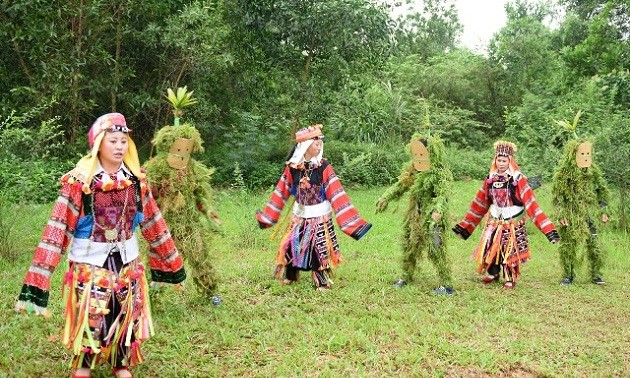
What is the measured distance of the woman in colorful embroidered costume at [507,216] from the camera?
6613 mm

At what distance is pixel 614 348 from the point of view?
5.12 meters

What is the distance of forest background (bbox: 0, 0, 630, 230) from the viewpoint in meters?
10.3

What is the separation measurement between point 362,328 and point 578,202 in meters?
3.14

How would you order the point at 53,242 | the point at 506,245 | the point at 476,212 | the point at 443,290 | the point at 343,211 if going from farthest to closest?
the point at 476,212, the point at 506,245, the point at 443,290, the point at 343,211, the point at 53,242

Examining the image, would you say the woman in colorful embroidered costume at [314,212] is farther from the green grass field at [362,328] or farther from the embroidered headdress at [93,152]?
the embroidered headdress at [93,152]

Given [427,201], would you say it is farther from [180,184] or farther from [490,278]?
[180,184]

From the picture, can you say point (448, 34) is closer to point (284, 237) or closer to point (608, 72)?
point (608, 72)

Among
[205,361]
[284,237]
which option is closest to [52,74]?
[284,237]

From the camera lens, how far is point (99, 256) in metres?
3.93

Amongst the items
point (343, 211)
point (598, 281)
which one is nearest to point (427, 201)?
point (343, 211)

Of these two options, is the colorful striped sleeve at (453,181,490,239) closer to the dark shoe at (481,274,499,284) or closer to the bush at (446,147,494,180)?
the dark shoe at (481,274,499,284)

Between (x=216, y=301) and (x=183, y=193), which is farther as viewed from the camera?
(x=216, y=301)

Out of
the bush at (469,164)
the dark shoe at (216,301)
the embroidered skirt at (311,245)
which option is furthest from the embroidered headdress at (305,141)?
the bush at (469,164)

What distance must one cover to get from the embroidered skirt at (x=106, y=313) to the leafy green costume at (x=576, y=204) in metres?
4.85
